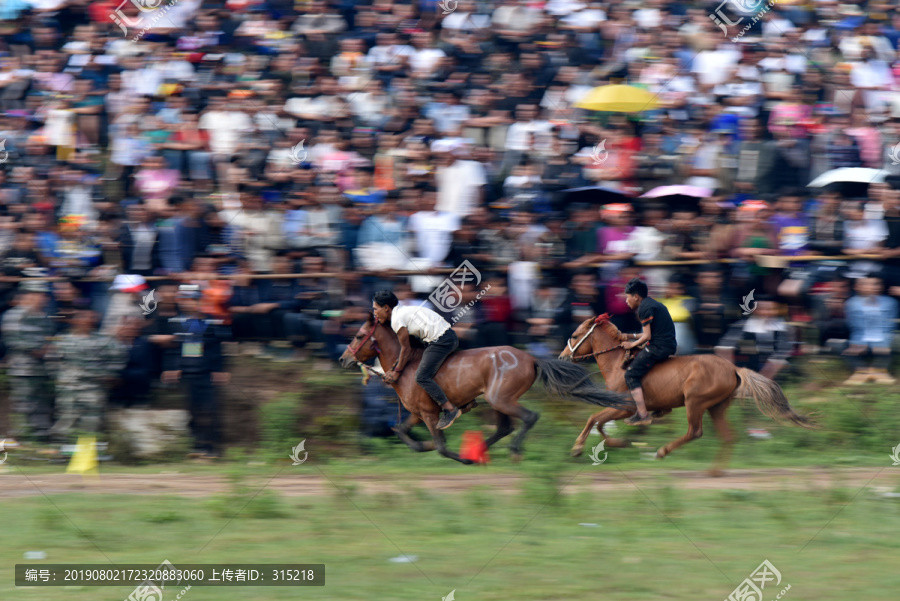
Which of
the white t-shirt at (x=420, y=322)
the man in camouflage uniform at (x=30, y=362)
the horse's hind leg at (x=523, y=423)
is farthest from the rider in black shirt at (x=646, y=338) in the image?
the man in camouflage uniform at (x=30, y=362)

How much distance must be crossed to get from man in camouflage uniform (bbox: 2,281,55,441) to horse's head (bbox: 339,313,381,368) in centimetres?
370

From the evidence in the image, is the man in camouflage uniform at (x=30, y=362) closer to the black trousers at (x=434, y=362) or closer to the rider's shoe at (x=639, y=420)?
the black trousers at (x=434, y=362)

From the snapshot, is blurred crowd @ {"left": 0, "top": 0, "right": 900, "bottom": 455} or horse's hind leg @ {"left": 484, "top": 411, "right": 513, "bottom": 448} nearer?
horse's hind leg @ {"left": 484, "top": 411, "right": 513, "bottom": 448}

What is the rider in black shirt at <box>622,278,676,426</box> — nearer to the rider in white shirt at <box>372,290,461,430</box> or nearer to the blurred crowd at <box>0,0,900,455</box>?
the blurred crowd at <box>0,0,900,455</box>

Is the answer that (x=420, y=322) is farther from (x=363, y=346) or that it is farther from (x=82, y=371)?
(x=82, y=371)

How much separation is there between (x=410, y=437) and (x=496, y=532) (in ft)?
10.8

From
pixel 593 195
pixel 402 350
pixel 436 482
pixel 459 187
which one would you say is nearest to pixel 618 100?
pixel 593 195

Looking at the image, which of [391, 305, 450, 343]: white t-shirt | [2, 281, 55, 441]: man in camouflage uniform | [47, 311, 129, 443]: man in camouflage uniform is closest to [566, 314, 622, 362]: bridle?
[391, 305, 450, 343]: white t-shirt

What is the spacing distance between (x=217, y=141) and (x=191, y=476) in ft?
15.8

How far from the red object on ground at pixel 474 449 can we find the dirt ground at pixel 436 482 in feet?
1.52

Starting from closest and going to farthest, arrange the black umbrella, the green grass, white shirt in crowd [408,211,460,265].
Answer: the green grass → white shirt in crowd [408,211,460,265] → the black umbrella

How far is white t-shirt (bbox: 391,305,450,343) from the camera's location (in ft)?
41.4

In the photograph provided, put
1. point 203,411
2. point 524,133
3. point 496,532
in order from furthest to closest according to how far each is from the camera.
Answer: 1. point 524,133
2. point 203,411
3. point 496,532

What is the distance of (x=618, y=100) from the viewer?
615 inches
